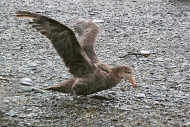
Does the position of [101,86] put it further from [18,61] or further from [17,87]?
[18,61]

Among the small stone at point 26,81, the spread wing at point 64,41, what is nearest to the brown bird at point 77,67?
the spread wing at point 64,41

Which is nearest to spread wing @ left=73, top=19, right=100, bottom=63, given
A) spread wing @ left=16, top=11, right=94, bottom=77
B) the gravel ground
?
spread wing @ left=16, top=11, right=94, bottom=77

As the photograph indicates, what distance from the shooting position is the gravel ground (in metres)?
5.75

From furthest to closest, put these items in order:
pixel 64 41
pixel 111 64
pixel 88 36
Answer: pixel 111 64 → pixel 88 36 → pixel 64 41

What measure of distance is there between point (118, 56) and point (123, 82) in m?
1.50

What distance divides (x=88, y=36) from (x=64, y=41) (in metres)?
1.21

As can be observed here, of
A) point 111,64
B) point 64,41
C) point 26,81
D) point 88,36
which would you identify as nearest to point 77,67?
point 64,41

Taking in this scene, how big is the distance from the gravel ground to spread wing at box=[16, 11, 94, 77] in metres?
0.52

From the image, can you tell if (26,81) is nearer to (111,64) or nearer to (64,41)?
(64,41)

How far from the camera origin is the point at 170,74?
761 centimetres

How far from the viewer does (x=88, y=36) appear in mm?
6863

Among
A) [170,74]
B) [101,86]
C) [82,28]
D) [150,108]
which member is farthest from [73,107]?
[170,74]

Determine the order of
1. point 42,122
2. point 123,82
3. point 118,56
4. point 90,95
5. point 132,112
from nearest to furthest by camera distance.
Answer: point 42,122
point 132,112
point 90,95
point 123,82
point 118,56

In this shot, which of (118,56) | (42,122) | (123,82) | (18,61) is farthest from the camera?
(118,56)
